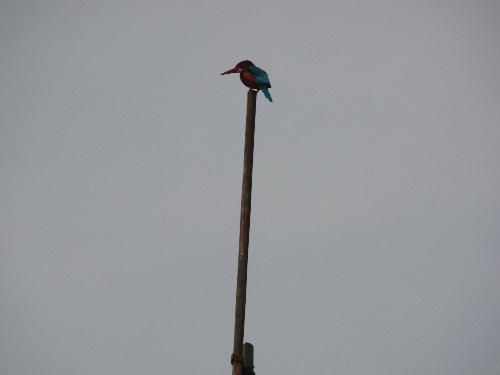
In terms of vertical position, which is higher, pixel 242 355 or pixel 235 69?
pixel 235 69

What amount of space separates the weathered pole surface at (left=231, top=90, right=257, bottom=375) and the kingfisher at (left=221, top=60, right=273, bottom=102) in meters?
1.10

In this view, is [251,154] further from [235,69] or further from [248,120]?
[235,69]

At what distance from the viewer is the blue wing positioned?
227 inches

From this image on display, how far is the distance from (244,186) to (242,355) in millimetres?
1605

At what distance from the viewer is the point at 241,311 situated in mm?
4176

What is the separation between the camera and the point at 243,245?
170 inches

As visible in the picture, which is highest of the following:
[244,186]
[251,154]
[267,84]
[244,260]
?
[267,84]

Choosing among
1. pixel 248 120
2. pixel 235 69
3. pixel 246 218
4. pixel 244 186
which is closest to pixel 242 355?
pixel 246 218

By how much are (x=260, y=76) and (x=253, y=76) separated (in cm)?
10

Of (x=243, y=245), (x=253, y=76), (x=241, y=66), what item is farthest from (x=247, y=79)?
(x=243, y=245)

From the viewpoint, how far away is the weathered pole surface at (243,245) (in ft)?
13.7

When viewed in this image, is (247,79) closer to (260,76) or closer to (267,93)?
(260,76)

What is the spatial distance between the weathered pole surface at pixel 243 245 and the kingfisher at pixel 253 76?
1100 millimetres

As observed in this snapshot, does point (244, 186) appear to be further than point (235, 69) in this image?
No
